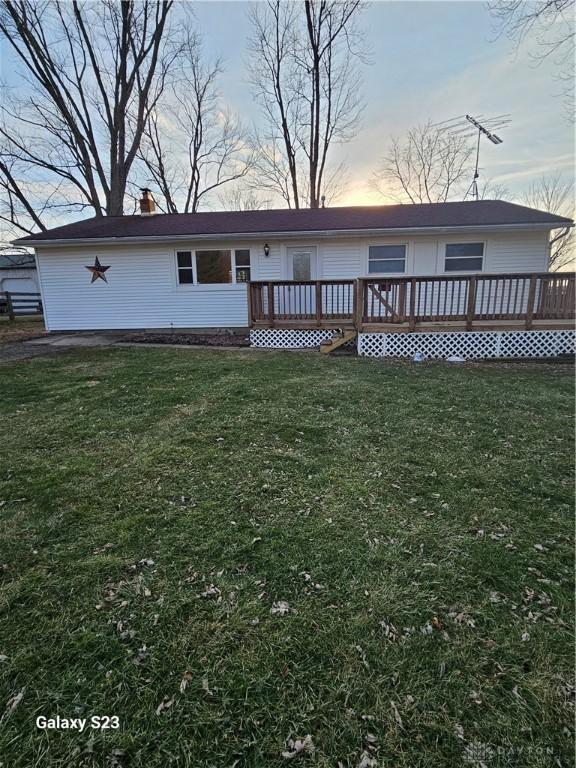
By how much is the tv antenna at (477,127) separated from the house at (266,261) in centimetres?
654

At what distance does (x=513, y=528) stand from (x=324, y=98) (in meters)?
23.5

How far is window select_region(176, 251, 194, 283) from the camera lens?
11430 millimetres

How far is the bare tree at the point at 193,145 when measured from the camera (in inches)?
846

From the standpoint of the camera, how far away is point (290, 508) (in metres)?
2.63

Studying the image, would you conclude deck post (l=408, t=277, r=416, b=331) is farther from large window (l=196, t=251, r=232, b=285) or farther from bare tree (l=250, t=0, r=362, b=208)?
bare tree (l=250, t=0, r=362, b=208)

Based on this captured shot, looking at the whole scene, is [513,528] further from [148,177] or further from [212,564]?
[148,177]

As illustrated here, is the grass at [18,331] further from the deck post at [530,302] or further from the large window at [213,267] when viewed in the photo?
the deck post at [530,302]

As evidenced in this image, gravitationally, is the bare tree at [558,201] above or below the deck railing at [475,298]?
above

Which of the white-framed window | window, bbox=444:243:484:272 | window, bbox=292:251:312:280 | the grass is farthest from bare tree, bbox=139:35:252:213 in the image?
window, bbox=444:243:484:272

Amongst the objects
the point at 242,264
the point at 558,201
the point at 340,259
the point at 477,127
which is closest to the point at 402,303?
the point at 340,259

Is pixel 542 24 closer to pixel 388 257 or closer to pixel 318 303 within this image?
pixel 388 257

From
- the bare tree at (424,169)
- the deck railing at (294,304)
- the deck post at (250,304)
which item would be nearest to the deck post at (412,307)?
the deck railing at (294,304)

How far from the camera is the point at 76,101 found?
59.7 feet

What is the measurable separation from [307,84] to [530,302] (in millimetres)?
18701
